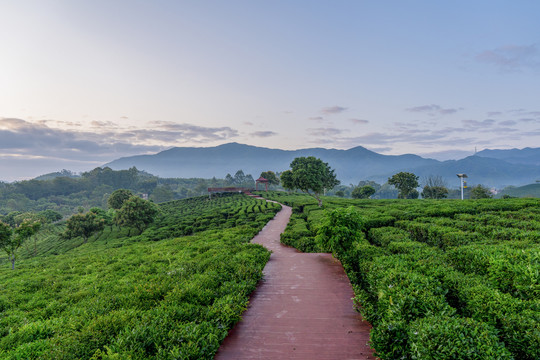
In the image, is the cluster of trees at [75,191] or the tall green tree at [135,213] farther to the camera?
the cluster of trees at [75,191]

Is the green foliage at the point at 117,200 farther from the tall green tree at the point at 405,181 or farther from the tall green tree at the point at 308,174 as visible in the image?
the tall green tree at the point at 405,181

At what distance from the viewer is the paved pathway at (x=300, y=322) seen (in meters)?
4.13

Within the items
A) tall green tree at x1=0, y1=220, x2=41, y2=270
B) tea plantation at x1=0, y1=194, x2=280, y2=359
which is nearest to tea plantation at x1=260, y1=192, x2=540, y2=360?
tea plantation at x1=0, y1=194, x2=280, y2=359

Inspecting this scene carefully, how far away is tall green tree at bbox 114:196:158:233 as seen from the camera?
24375mm

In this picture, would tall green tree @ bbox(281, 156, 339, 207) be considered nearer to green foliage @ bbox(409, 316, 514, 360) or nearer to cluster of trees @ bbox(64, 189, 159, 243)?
cluster of trees @ bbox(64, 189, 159, 243)

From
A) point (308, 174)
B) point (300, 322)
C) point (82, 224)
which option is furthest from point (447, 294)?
point (82, 224)

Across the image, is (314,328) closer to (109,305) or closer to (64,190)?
(109,305)

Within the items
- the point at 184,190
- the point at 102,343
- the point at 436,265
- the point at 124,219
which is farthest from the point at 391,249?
the point at 184,190

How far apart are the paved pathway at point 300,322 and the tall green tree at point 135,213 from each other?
2175 cm

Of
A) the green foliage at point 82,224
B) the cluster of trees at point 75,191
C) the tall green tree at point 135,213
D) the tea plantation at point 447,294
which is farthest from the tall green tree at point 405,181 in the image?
the cluster of trees at point 75,191

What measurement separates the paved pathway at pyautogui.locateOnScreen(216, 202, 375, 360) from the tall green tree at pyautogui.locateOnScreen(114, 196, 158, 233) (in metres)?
21.7

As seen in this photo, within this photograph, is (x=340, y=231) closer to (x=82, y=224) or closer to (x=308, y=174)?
(x=308, y=174)

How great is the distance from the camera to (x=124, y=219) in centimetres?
2448

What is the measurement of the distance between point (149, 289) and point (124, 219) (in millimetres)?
22431
